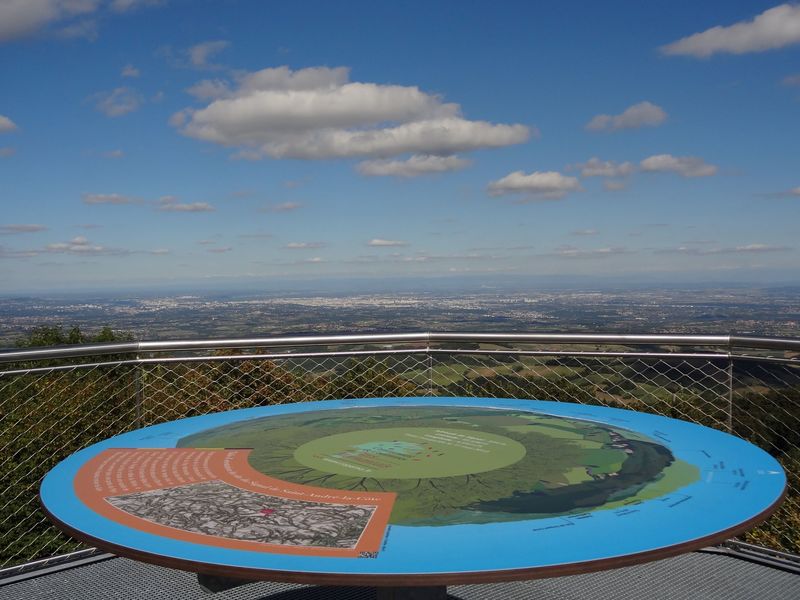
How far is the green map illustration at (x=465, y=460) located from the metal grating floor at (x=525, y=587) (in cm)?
88

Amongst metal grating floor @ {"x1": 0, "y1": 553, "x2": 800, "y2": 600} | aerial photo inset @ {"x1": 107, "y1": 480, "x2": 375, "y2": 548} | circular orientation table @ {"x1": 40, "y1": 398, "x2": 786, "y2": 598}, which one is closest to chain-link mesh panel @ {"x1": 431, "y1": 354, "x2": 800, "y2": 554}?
metal grating floor @ {"x1": 0, "y1": 553, "x2": 800, "y2": 600}

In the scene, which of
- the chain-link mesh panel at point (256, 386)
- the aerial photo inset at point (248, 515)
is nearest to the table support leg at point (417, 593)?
the aerial photo inset at point (248, 515)

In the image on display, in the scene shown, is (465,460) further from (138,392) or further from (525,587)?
(138,392)

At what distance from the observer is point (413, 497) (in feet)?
6.54

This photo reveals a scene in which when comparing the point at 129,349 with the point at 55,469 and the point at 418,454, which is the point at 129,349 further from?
the point at 418,454

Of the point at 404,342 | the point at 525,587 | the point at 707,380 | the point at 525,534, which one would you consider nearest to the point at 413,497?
the point at 525,534

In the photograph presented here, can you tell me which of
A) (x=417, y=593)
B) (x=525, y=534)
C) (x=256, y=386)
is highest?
(x=525, y=534)

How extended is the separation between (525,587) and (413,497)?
71.9 inches

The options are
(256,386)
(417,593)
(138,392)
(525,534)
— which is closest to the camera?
(525,534)

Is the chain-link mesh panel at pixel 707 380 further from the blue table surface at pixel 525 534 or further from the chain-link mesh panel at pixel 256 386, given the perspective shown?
the chain-link mesh panel at pixel 256 386

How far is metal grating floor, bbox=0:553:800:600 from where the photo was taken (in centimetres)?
339

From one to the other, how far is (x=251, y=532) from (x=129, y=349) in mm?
2556

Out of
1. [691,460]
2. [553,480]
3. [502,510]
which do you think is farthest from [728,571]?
[502,510]

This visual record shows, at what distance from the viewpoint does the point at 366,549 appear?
5.32ft
